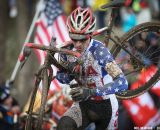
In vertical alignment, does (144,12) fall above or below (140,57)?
below

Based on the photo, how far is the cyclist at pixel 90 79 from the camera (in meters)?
8.27

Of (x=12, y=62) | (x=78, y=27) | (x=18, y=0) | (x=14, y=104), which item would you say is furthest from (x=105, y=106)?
(x=12, y=62)

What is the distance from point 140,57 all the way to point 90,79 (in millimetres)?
1781

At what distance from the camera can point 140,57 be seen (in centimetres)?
1028

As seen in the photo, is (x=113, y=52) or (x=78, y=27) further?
(x=113, y=52)

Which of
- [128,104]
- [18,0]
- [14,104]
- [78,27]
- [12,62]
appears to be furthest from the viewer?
[12,62]

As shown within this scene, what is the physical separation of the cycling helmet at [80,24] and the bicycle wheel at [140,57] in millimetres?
1774

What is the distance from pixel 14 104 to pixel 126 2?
320 centimetres

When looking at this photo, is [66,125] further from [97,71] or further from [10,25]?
[10,25]

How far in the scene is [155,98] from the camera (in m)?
11.8

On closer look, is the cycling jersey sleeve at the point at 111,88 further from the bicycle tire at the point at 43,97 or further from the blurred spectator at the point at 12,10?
the blurred spectator at the point at 12,10

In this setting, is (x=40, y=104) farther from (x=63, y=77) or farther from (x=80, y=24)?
(x=80, y=24)

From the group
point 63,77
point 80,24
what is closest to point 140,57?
point 63,77

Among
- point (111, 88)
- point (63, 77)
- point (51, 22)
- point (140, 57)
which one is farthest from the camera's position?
point (51, 22)
